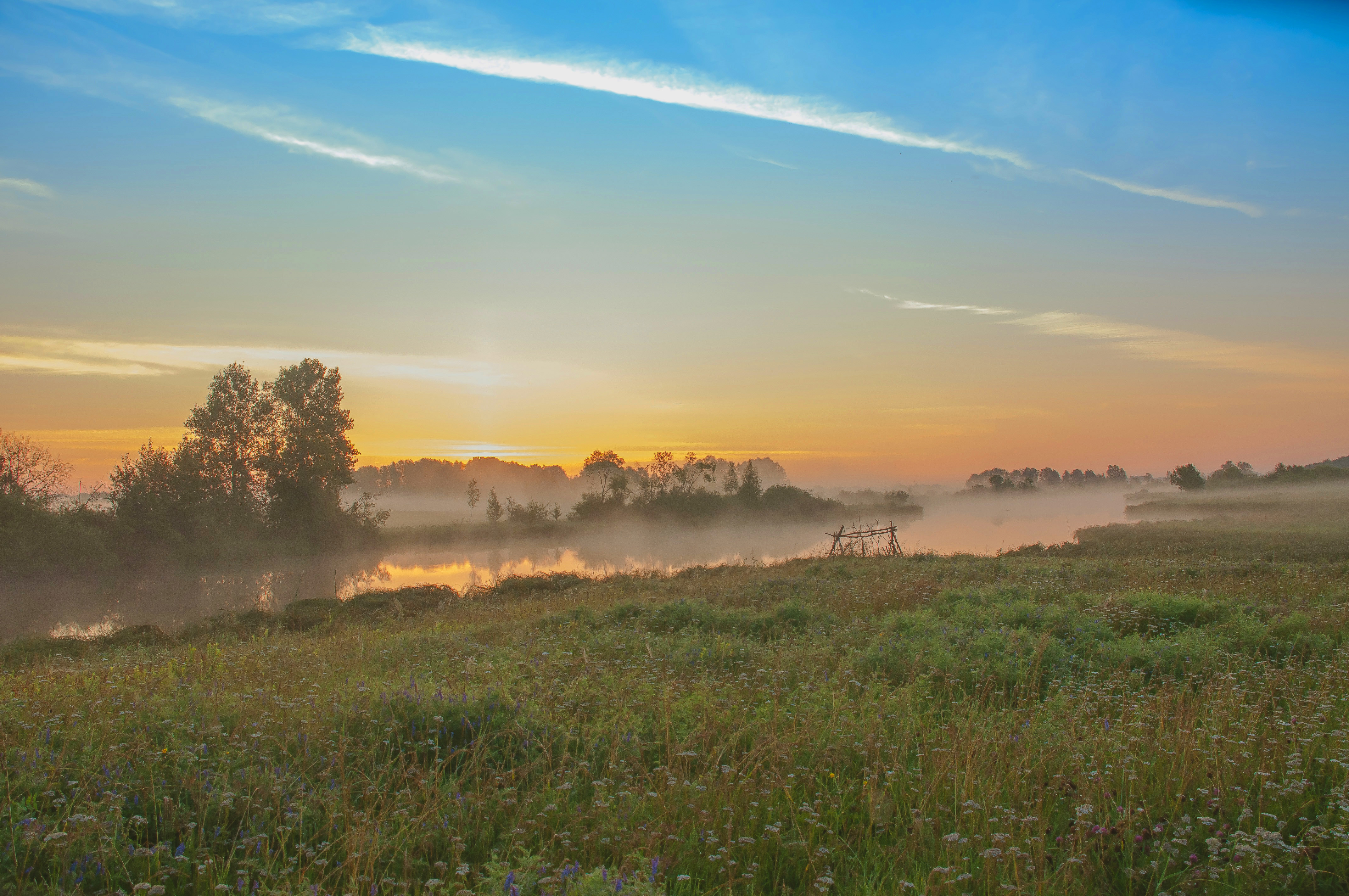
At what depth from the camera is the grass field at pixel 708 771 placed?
3.27m

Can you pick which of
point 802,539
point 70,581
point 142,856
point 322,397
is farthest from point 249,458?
point 142,856

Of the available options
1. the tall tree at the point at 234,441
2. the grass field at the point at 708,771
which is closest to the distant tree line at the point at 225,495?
the tall tree at the point at 234,441

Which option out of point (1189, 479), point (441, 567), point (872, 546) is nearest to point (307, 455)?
point (441, 567)

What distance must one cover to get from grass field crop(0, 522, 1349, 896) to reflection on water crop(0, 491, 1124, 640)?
2000cm

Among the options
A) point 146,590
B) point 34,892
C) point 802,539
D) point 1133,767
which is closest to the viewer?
point 34,892

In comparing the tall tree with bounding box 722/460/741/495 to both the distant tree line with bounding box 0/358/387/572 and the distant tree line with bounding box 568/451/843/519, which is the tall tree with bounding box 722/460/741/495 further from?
the distant tree line with bounding box 0/358/387/572

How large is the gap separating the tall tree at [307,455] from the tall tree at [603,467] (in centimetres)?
3937

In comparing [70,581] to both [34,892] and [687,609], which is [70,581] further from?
[34,892]

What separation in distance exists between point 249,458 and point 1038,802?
56.2 m

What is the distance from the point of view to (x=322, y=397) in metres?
52.8

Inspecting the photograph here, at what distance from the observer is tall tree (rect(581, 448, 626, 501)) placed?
9069 cm

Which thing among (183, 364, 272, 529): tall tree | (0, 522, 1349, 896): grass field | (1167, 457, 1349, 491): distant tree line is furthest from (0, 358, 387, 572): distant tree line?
(1167, 457, 1349, 491): distant tree line

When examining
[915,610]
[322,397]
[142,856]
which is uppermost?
[322,397]

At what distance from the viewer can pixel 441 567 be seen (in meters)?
49.8
